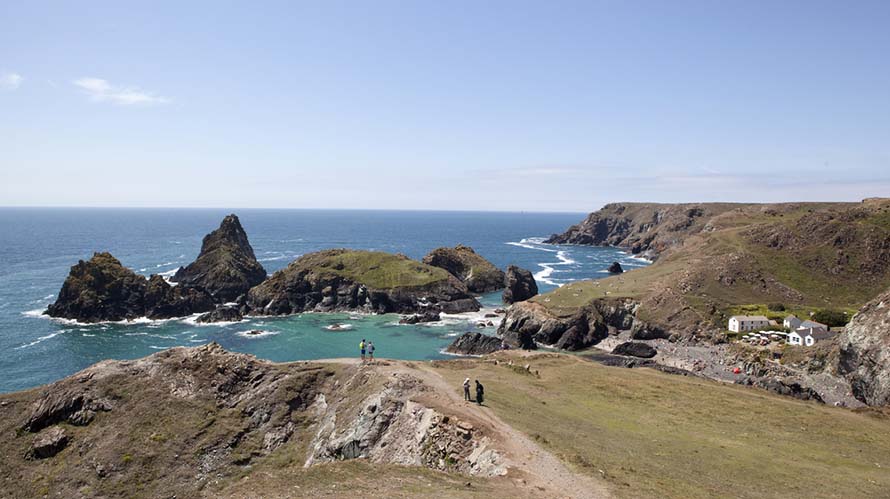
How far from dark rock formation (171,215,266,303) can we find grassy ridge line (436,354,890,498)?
318 ft

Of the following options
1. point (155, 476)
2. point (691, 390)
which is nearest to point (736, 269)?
point (691, 390)

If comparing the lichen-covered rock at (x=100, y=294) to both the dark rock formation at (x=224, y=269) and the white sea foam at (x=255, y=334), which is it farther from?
the white sea foam at (x=255, y=334)

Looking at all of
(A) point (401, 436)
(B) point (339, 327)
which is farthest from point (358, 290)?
(A) point (401, 436)

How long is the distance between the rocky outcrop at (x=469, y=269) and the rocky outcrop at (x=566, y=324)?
4324cm

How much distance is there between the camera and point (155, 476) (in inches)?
1436

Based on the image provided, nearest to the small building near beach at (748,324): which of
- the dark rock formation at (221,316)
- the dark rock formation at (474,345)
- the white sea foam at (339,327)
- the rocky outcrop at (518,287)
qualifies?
the dark rock formation at (474,345)

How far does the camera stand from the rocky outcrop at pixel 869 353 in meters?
59.6

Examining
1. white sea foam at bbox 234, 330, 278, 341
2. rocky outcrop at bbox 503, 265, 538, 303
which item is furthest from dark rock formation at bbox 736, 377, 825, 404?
white sea foam at bbox 234, 330, 278, 341

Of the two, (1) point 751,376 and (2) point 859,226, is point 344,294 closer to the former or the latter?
(1) point 751,376

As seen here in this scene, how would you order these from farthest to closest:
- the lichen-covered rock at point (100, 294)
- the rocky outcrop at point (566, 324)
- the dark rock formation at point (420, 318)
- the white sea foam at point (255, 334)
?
the dark rock formation at point (420, 318) → the lichen-covered rock at point (100, 294) → the white sea foam at point (255, 334) → the rocky outcrop at point (566, 324)

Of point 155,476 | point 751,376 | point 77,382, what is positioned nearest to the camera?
point 155,476

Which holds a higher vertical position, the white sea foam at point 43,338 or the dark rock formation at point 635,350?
the white sea foam at point 43,338

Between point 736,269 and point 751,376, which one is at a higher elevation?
point 736,269

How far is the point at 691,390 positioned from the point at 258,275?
121 metres
